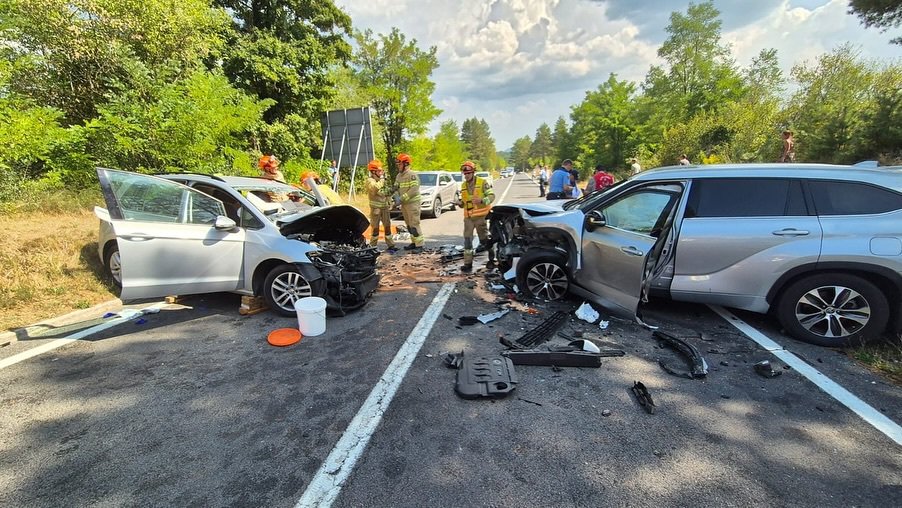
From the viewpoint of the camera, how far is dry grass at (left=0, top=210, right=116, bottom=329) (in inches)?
175

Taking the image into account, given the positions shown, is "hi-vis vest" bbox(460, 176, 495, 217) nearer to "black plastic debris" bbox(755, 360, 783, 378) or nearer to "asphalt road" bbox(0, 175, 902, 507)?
"asphalt road" bbox(0, 175, 902, 507)

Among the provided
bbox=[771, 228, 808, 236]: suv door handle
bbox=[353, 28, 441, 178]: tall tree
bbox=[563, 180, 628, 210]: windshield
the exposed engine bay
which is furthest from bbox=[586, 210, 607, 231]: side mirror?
bbox=[353, 28, 441, 178]: tall tree

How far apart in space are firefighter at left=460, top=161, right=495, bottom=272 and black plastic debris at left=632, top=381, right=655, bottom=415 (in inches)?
146

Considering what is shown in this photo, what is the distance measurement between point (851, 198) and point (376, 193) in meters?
7.05

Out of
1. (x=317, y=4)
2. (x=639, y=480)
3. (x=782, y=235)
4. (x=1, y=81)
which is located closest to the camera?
(x=639, y=480)

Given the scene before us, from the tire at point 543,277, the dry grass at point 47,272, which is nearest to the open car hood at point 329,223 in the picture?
the tire at point 543,277

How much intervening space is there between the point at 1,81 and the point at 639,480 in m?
10.3

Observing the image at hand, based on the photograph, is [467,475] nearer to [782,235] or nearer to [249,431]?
[249,431]

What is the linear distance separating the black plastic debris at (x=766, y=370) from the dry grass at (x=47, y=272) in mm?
7575

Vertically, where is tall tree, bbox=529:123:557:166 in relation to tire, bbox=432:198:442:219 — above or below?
above

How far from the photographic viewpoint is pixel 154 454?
2256mm

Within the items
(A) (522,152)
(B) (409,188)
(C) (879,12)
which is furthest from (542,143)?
(B) (409,188)

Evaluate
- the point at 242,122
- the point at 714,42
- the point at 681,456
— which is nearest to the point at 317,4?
the point at 242,122

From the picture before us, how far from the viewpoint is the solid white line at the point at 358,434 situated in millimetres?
1965
